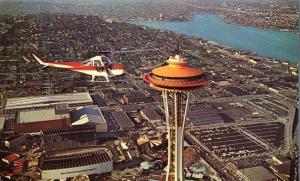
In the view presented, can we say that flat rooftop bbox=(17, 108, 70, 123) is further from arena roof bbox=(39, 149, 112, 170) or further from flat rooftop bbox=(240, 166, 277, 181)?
flat rooftop bbox=(240, 166, 277, 181)

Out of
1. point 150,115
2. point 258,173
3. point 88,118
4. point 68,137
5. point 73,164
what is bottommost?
point 258,173

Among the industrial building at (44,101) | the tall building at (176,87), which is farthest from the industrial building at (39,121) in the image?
the tall building at (176,87)

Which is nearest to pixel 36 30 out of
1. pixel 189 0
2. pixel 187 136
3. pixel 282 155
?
pixel 189 0

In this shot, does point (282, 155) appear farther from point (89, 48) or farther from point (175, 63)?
point (89, 48)

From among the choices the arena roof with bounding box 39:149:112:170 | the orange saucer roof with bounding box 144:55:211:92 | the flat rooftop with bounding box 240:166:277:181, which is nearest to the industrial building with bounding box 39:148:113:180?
the arena roof with bounding box 39:149:112:170

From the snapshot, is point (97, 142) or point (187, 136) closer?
point (97, 142)

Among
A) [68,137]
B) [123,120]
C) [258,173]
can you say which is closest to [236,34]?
[123,120]

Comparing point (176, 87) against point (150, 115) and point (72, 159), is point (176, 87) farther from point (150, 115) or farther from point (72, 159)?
point (150, 115)
